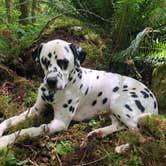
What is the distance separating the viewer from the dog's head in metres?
3.98

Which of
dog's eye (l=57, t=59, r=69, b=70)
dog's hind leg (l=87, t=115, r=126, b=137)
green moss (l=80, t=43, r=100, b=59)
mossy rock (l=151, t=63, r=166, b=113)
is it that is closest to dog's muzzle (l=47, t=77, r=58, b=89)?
dog's eye (l=57, t=59, r=69, b=70)

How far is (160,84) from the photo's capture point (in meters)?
5.15

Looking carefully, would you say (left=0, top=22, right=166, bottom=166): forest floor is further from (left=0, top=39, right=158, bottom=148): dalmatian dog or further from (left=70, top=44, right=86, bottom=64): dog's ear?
(left=70, top=44, right=86, bottom=64): dog's ear

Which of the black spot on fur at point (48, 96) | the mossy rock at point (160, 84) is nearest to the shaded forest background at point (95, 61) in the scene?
the mossy rock at point (160, 84)

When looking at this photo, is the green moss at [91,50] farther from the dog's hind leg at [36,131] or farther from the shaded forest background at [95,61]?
the dog's hind leg at [36,131]

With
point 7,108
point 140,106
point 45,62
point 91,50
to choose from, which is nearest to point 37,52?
point 45,62

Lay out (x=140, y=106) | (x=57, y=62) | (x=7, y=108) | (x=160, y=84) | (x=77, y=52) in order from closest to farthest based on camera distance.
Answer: (x=57, y=62)
(x=77, y=52)
(x=140, y=106)
(x=7, y=108)
(x=160, y=84)

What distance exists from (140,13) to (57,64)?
2156 millimetres

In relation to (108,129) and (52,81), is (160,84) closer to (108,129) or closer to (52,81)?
(108,129)

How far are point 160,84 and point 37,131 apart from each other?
72.5 inches

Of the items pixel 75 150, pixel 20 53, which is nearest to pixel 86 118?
pixel 75 150

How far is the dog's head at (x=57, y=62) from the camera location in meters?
3.98

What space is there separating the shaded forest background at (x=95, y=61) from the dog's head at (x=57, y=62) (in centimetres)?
56

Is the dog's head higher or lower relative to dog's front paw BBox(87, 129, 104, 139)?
higher
